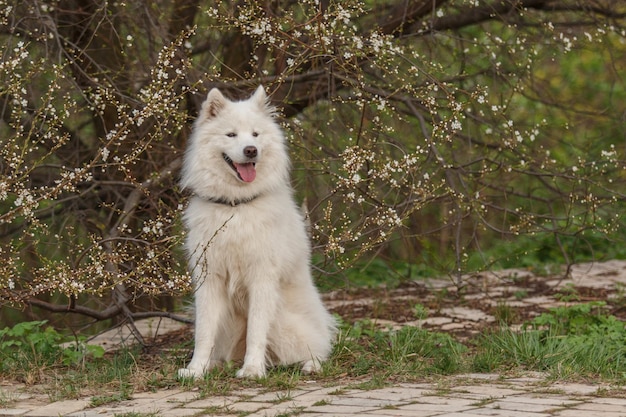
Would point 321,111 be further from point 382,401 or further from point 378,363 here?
point 382,401

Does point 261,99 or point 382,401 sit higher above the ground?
point 261,99

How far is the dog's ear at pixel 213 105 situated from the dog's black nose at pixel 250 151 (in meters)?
0.37

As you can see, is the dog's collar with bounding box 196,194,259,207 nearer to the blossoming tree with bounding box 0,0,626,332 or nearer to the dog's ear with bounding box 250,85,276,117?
the blossoming tree with bounding box 0,0,626,332

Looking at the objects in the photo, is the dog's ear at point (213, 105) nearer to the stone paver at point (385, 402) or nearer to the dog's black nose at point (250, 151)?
the dog's black nose at point (250, 151)

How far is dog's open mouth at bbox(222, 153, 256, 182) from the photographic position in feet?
19.3

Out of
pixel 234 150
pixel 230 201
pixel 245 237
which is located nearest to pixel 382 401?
pixel 245 237

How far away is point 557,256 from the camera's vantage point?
12.1 metres

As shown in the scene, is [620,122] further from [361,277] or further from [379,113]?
[361,277]

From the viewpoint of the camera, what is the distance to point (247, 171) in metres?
5.90

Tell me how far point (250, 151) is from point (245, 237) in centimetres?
52

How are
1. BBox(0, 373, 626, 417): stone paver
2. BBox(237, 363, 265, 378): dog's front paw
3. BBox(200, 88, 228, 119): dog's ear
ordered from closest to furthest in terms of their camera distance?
BBox(0, 373, 626, 417): stone paver, BBox(237, 363, 265, 378): dog's front paw, BBox(200, 88, 228, 119): dog's ear

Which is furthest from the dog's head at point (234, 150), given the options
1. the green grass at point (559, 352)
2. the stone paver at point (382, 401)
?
the green grass at point (559, 352)

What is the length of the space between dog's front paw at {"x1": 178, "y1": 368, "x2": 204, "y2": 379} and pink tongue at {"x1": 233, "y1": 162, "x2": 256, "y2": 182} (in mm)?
1170

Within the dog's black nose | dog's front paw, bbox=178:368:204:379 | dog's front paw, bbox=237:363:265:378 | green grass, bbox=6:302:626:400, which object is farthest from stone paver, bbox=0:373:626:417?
the dog's black nose
